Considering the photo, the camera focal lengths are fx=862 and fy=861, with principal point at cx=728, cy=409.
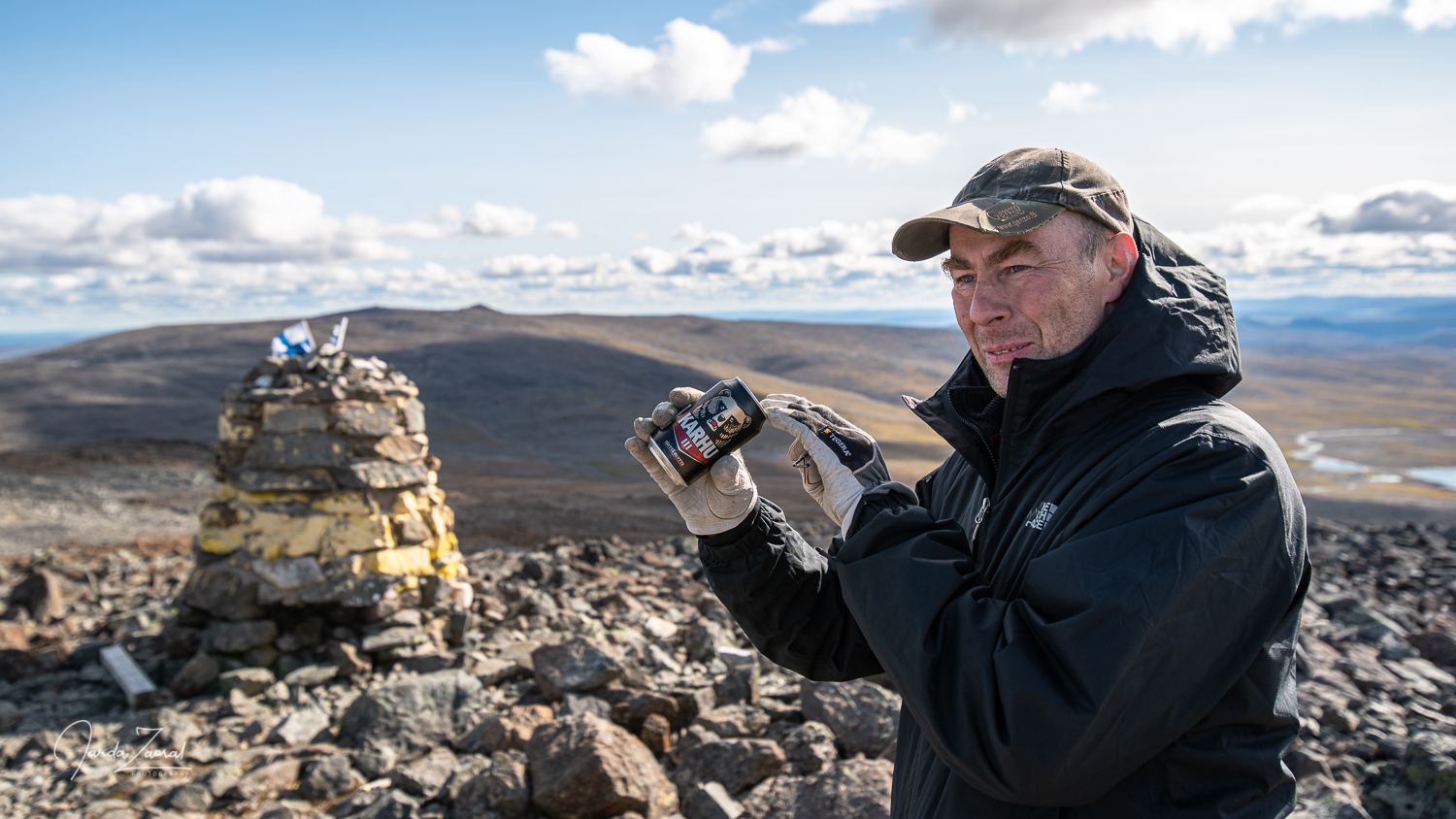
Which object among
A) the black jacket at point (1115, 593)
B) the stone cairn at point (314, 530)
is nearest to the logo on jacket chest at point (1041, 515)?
the black jacket at point (1115, 593)

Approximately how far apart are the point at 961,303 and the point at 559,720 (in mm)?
3081

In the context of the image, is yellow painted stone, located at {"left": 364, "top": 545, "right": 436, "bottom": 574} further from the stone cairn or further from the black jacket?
the black jacket

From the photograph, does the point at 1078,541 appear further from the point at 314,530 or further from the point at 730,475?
the point at 314,530

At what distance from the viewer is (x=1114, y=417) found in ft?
5.80

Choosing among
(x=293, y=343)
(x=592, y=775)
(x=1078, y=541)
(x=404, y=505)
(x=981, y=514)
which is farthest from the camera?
(x=293, y=343)

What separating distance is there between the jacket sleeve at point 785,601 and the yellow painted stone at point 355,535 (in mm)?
5281

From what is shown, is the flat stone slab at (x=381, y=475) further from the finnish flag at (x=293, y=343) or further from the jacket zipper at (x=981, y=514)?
the jacket zipper at (x=981, y=514)

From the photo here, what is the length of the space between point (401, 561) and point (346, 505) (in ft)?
2.04

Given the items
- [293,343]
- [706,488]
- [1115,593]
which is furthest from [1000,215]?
[293,343]

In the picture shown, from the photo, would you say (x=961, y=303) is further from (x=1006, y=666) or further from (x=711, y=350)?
(x=711, y=350)

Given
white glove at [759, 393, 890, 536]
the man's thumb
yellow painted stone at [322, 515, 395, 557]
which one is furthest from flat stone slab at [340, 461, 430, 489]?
white glove at [759, 393, 890, 536]

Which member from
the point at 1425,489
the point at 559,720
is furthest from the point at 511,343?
the point at 559,720

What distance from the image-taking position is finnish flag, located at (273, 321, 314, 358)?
297 inches

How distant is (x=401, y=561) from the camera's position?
274 inches
